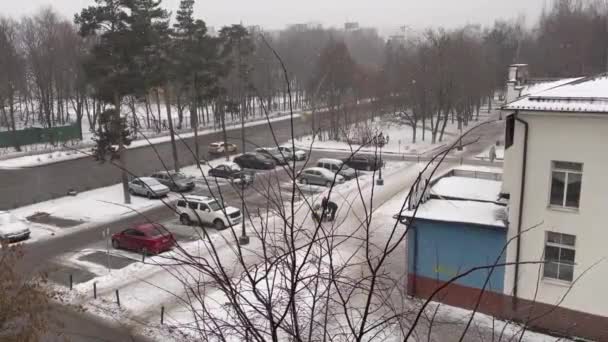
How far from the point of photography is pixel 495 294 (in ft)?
41.9

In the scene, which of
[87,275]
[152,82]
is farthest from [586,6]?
[87,275]

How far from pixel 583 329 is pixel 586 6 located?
98952 mm

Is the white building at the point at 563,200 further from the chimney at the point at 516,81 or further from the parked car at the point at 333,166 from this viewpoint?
the parked car at the point at 333,166

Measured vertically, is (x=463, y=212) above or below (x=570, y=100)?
below

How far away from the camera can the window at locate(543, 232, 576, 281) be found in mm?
11781

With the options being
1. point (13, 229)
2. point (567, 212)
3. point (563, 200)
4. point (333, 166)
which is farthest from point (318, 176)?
point (567, 212)

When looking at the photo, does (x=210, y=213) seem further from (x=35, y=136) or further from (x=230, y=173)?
(x=35, y=136)

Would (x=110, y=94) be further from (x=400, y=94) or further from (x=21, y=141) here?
(x=400, y=94)

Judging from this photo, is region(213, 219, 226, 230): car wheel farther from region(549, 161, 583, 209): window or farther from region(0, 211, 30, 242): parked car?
region(549, 161, 583, 209): window

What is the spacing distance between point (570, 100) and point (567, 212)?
2487 millimetres

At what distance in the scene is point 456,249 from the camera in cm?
1291

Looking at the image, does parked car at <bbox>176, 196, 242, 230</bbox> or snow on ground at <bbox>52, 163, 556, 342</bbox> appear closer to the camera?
snow on ground at <bbox>52, 163, 556, 342</bbox>

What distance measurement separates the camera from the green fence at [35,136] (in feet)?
140

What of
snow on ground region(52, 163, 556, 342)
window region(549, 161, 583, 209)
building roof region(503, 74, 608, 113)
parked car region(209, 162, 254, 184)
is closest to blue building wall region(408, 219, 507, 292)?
snow on ground region(52, 163, 556, 342)
